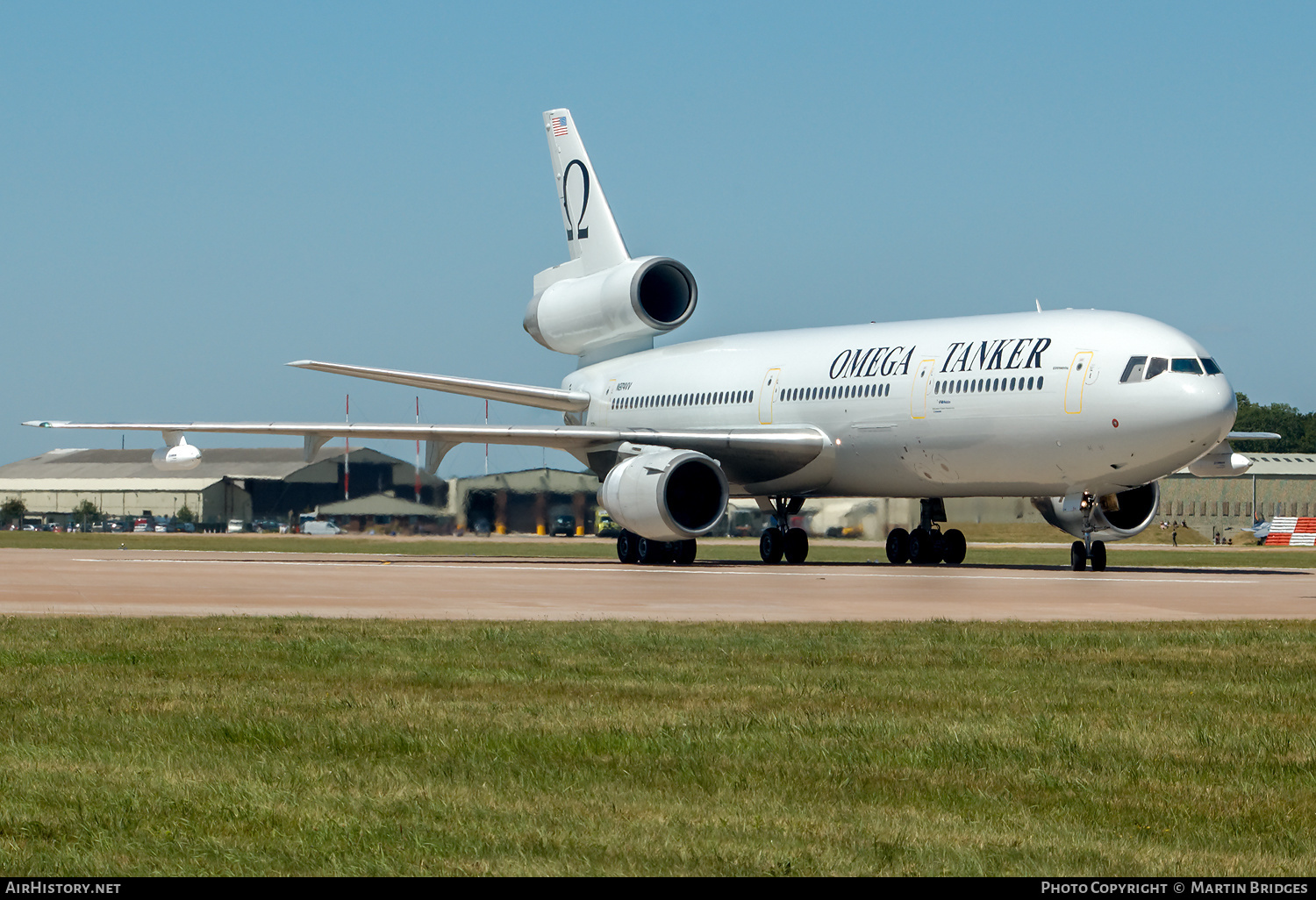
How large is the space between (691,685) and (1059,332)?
59.7ft

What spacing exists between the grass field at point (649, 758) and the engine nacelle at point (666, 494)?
16.8 m

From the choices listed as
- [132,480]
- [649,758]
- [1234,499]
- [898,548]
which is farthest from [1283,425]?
[649,758]

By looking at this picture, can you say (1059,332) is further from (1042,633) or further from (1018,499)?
(1042,633)

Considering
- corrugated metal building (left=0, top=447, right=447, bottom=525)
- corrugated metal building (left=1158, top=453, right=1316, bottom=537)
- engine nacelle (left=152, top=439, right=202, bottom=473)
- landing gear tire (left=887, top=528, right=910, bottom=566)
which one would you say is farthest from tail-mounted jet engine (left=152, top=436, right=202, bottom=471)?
corrugated metal building (left=1158, top=453, right=1316, bottom=537)

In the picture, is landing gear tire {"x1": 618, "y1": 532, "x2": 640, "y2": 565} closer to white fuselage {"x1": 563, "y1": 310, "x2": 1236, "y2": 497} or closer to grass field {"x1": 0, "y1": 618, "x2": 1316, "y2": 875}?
white fuselage {"x1": 563, "y1": 310, "x2": 1236, "y2": 497}

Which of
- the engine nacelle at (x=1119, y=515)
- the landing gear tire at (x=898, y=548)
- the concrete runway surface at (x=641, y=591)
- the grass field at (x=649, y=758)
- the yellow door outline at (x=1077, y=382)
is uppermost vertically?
the yellow door outline at (x=1077, y=382)

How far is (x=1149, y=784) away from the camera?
22.5 ft

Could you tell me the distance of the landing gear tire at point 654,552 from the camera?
103 feet

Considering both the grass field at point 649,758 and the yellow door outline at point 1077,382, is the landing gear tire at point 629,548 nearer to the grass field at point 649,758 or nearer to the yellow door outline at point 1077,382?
the yellow door outline at point 1077,382

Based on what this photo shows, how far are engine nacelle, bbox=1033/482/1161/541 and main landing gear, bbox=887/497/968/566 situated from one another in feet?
7.65

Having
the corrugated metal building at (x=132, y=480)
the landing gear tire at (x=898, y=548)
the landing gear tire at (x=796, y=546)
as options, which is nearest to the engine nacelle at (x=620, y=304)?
the landing gear tire at (x=796, y=546)

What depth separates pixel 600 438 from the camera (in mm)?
32344

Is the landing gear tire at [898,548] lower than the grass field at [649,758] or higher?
higher
